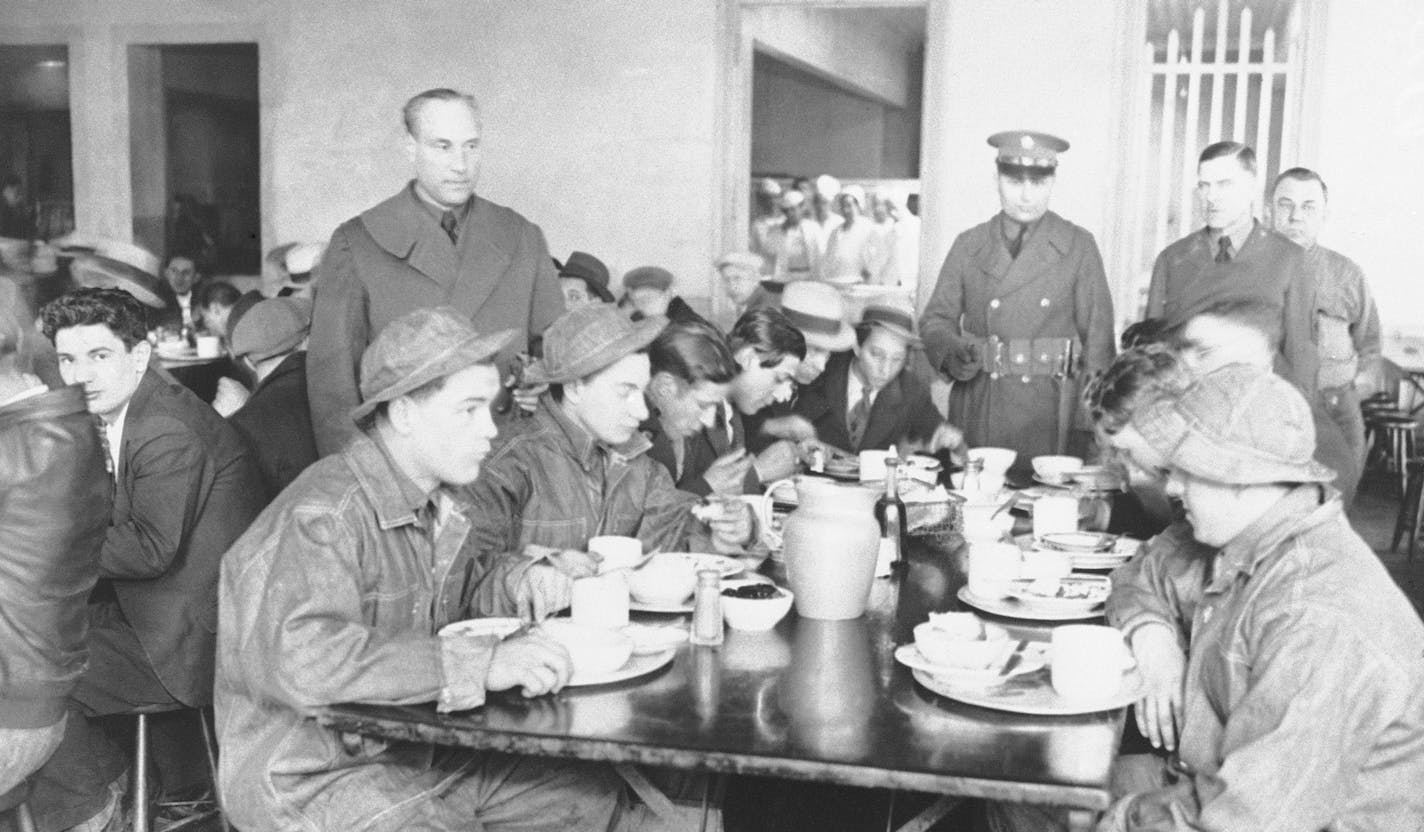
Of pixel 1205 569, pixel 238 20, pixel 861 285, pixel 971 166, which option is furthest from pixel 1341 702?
pixel 861 285

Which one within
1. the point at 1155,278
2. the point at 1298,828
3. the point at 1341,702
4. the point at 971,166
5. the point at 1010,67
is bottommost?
the point at 1298,828

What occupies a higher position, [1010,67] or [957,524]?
[1010,67]

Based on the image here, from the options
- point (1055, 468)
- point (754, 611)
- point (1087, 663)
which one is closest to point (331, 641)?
point (754, 611)

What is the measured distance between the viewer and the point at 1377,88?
6875 millimetres

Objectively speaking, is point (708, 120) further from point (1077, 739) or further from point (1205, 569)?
point (1077, 739)

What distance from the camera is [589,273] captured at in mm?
6699

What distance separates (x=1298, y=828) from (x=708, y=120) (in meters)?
5.92

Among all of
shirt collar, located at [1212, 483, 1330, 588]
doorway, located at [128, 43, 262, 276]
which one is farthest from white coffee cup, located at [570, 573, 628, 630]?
doorway, located at [128, 43, 262, 276]

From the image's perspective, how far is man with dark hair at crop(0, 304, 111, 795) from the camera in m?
2.34

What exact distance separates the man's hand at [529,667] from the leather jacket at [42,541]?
703 mm

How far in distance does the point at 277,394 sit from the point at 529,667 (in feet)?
6.82

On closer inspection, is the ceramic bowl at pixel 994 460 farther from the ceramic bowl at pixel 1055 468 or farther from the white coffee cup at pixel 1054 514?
the white coffee cup at pixel 1054 514

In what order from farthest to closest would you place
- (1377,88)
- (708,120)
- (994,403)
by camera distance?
(708,120) → (1377,88) → (994,403)

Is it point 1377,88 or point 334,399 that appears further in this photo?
point 1377,88
